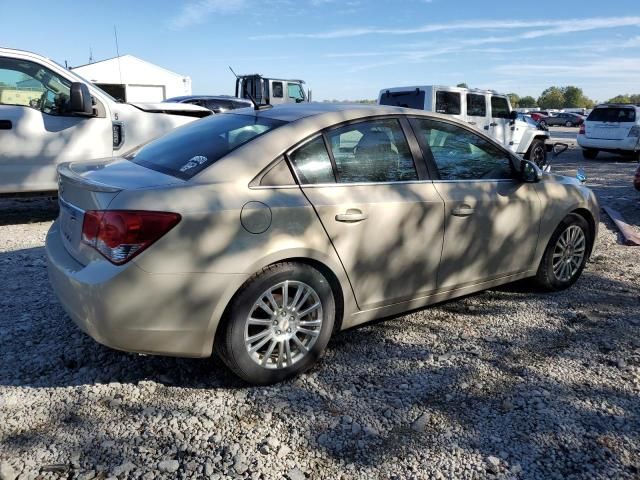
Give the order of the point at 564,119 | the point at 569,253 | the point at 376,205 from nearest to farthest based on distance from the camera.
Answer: the point at 376,205
the point at 569,253
the point at 564,119

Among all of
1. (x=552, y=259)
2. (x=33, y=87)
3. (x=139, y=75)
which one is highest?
(x=139, y=75)

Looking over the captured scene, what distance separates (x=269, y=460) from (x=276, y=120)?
74.2 inches

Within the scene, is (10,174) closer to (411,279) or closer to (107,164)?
(107,164)

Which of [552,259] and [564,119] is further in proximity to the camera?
[564,119]

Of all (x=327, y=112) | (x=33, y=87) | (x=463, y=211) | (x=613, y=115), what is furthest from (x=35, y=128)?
(x=613, y=115)

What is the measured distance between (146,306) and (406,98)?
1035 cm

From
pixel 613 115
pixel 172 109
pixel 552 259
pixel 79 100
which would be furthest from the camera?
pixel 613 115

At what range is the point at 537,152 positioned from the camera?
48.9ft

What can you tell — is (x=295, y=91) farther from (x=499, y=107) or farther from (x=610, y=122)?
(x=610, y=122)

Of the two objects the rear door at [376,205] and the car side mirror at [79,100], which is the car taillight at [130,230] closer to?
the rear door at [376,205]

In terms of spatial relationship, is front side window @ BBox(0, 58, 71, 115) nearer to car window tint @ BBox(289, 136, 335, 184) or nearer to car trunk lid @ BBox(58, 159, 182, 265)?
car trunk lid @ BBox(58, 159, 182, 265)

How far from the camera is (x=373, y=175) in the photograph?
3320mm

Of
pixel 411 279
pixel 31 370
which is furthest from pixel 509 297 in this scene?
pixel 31 370

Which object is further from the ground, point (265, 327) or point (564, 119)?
point (564, 119)
